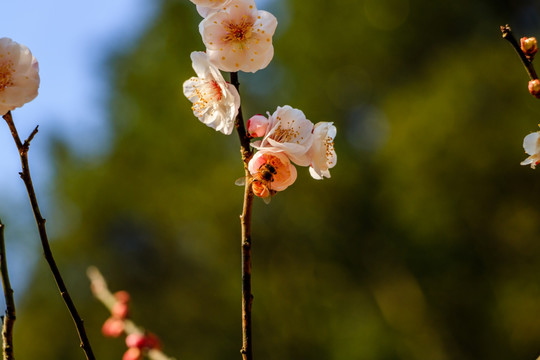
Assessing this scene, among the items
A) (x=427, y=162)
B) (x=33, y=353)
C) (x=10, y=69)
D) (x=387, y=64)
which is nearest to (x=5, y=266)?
(x=10, y=69)

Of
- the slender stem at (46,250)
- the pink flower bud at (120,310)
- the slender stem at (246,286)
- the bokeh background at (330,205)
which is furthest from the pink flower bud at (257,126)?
the bokeh background at (330,205)

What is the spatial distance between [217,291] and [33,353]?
2.05m

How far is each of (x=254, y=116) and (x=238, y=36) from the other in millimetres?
137

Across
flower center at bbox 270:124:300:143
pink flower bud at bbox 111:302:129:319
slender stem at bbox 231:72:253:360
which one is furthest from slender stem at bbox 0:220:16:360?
pink flower bud at bbox 111:302:129:319

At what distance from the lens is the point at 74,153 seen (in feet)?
23.1

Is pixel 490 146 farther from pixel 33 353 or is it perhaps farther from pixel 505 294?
pixel 33 353

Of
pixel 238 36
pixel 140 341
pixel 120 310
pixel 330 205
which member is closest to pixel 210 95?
pixel 238 36

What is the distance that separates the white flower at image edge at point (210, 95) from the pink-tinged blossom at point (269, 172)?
0.19ft

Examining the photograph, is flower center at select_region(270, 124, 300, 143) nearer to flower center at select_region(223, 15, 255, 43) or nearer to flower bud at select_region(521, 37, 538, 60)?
flower center at select_region(223, 15, 255, 43)

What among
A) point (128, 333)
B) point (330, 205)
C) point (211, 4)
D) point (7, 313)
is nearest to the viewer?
point (7, 313)

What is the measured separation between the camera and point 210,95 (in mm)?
765

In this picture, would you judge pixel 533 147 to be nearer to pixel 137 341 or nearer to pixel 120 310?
pixel 137 341

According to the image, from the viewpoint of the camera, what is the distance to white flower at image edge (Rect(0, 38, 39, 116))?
0.68 m

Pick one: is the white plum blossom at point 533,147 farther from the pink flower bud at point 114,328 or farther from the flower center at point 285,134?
the pink flower bud at point 114,328
